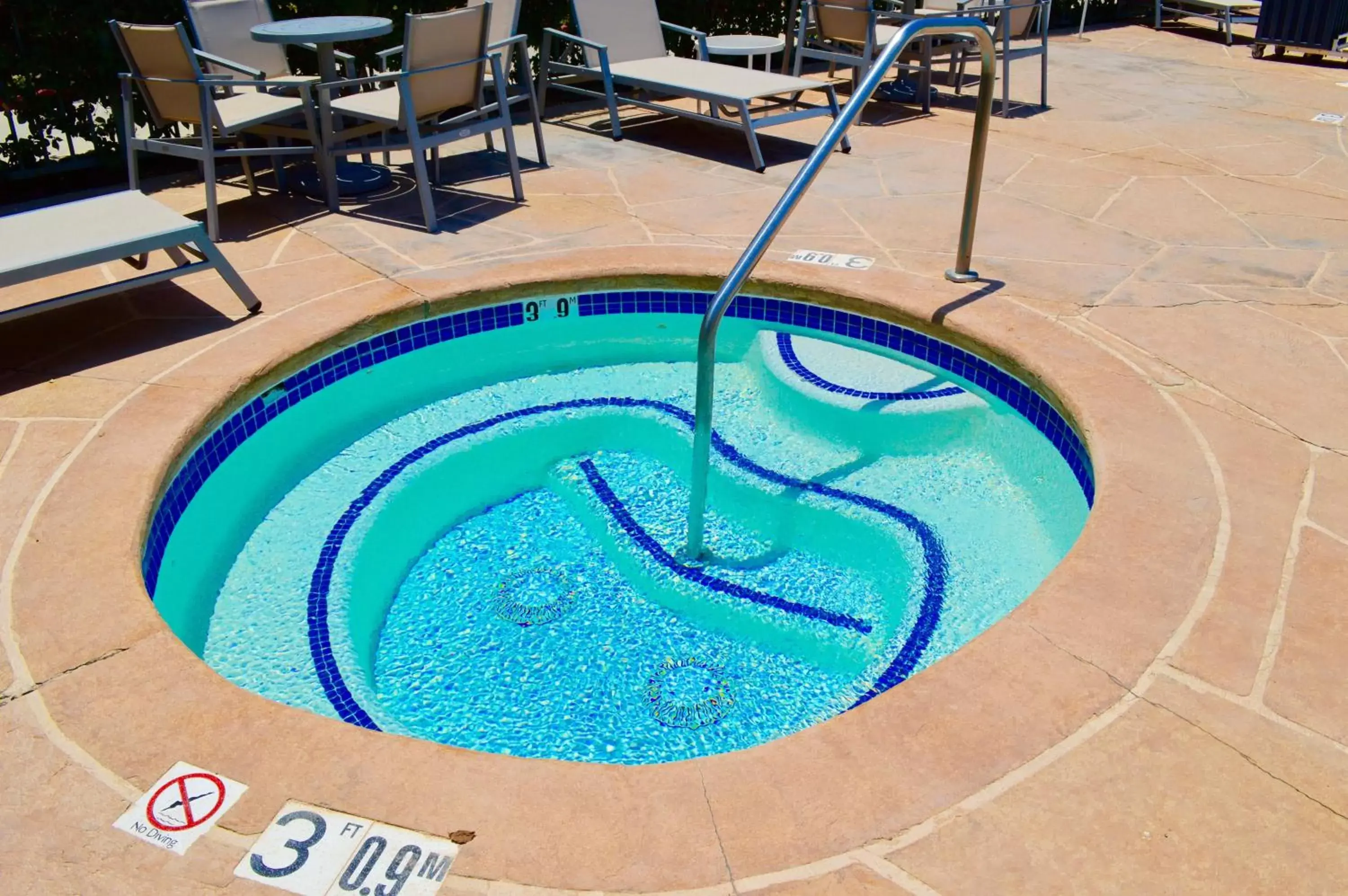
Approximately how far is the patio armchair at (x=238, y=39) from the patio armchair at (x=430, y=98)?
1.49 ft

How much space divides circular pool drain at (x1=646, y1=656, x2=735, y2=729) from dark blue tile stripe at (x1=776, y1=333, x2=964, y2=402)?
5.25 feet

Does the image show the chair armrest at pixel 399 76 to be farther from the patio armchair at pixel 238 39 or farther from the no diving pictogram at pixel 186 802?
the no diving pictogram at pixel 186 802

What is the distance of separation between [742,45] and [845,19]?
75cm

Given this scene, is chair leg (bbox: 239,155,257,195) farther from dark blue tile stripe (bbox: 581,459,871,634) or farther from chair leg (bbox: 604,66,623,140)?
dark blue tile stripe (bbox: 581,459,871,634)

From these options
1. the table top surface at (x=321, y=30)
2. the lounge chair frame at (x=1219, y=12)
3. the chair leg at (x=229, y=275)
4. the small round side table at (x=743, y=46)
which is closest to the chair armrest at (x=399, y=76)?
→ the table top surface at (x=321, y=30)

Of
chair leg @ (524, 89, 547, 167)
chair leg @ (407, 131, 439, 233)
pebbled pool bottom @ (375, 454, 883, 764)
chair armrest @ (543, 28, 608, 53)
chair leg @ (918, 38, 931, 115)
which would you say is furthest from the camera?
chair leg @ (918, 38, 931, 115)

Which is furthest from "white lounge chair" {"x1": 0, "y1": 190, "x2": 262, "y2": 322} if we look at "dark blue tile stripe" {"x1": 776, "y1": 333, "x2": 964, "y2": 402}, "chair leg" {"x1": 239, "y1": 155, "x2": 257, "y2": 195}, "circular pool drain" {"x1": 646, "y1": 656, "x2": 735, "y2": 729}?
"circular pool drain" {"x1": 646, "y1": 656, "x2": 735, "y2": 729}

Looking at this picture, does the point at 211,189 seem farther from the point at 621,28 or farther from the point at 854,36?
the point at 854,36

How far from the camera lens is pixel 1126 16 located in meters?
12.6

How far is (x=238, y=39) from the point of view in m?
5.80

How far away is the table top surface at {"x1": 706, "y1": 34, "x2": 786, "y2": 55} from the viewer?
23.5 feet

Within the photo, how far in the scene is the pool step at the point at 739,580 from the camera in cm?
318

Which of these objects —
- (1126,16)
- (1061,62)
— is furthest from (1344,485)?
(1126,16)

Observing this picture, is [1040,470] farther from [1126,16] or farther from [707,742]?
[1126,16]
